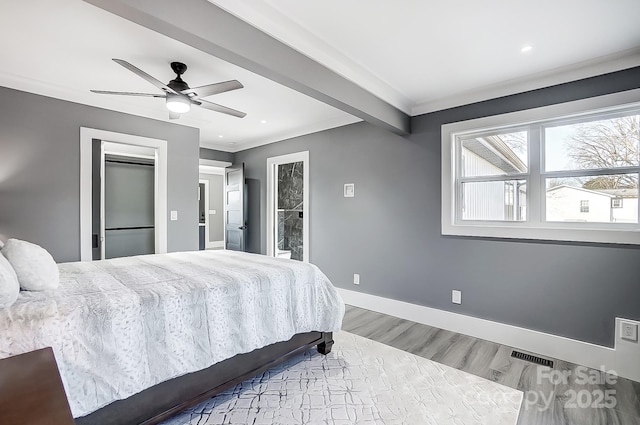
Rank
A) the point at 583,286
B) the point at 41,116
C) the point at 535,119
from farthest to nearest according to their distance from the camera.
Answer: the point at 41,116 → the point at 535,119 → the point at 583,286

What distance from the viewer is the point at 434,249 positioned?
3.37m

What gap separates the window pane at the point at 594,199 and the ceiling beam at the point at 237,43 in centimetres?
190

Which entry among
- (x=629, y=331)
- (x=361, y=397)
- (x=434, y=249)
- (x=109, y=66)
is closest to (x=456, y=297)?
(x=434, y=249)

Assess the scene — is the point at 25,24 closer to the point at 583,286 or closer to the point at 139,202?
the point at 139,202

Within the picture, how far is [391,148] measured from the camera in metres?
3.69

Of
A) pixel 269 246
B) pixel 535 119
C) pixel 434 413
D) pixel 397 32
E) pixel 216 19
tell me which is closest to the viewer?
pixel 216 19

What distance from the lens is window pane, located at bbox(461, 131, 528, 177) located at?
294 cm

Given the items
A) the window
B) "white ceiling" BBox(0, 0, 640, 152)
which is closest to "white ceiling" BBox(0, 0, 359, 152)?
"white ceiling" BBox(0, 0, 640, 152)

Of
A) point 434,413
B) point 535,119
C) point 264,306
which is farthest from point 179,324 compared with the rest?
point 535,119

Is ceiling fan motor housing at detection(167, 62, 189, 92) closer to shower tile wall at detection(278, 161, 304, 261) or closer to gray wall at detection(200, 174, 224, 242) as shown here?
shower tile wall at detection(278, 161, 304, 261)

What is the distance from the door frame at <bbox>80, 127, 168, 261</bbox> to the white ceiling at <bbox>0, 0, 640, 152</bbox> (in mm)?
361

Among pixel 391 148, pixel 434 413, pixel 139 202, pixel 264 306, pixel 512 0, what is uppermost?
pixel 512 0

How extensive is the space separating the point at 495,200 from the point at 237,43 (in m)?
2.72

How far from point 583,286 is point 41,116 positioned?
17.1 feet
